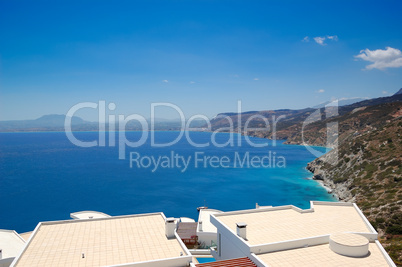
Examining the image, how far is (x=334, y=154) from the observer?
5647 centimetres

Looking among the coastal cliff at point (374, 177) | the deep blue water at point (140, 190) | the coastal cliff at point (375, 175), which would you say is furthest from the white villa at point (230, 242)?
the deep blue water at point (140, 190)

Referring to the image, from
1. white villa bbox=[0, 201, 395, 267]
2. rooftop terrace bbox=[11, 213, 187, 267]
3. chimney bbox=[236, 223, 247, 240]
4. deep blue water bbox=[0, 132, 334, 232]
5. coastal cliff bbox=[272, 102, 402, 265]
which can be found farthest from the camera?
deep blue water bbox=[0, 132, 334, 232]

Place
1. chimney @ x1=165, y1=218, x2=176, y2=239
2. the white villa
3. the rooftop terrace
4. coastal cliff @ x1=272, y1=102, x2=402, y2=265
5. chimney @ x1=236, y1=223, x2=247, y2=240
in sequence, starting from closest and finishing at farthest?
the white villa
the rooftop terrace
chimney @ x1=236, y1=223, x2=247, y2=240
chimney @ x1=165, y1=218, x2=176, y2=239
coastal cliff @ x1=272, y1=102, x2=402, y2=265

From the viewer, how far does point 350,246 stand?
400 inches

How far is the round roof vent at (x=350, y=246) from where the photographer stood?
1019cm

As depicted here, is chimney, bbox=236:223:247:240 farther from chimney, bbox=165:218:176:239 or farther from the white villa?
chimney, bbox=165:218:176:239

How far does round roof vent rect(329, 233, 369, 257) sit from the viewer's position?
33.4ft

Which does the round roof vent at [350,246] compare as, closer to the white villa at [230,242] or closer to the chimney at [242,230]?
the white villa at [230,242]

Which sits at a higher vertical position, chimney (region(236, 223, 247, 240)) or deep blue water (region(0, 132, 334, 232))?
chimney (region(236, 223, 247, 240))

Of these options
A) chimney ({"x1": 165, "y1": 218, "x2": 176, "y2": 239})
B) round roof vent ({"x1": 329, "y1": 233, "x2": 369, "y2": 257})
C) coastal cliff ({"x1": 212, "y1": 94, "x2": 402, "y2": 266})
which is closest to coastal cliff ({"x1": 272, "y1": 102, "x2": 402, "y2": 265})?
coastal cliff ({"x1": 212, "y1": 94, "x2": 402, "y2": 266})

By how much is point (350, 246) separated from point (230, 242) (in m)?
4.67

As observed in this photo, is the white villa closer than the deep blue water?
Yes

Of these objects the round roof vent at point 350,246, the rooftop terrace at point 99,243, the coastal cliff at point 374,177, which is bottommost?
the coastal cliff at point 374,177

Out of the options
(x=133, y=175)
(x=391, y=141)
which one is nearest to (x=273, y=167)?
(x=391, y=141)
